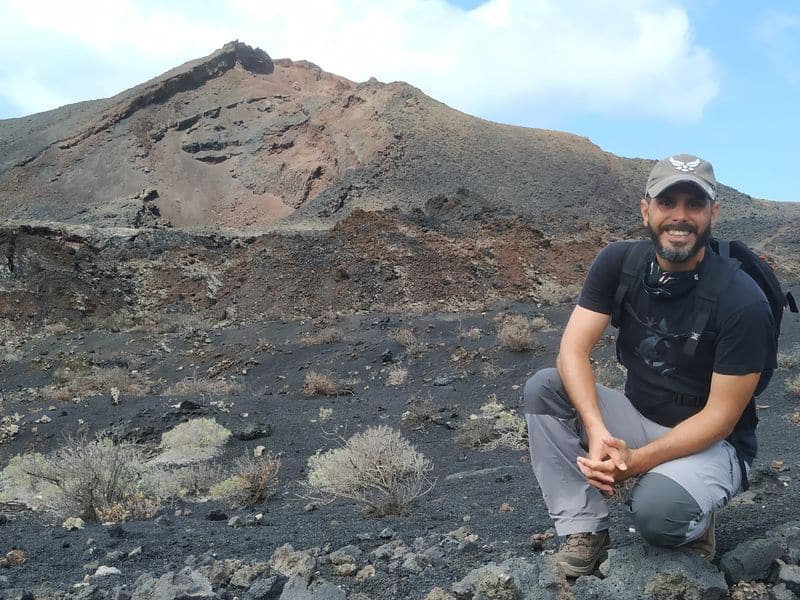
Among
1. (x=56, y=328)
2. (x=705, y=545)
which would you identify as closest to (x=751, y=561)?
(x=705, y=545)

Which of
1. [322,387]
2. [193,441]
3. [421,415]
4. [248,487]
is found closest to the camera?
[248,487]

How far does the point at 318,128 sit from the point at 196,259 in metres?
24.4

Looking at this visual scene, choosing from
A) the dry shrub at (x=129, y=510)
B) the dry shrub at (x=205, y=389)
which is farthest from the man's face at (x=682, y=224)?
the dry shrub at (x=205, y=389)

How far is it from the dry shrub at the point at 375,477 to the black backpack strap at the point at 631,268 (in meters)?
2.16

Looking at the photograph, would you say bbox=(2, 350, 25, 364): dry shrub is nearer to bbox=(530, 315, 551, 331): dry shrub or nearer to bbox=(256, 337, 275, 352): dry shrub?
bbox=(256, 337, 275, 352): dry shrub

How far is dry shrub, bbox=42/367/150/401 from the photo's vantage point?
11.9 metres

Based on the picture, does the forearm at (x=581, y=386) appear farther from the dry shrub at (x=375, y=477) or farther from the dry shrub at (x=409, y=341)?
the dry shrub at (x=409, y=341)

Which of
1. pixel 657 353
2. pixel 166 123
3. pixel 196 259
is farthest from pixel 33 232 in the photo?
pixel 166 123

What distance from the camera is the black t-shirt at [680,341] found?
2436 mm

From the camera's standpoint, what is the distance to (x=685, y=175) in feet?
8.39

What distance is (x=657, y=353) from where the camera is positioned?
268 cm

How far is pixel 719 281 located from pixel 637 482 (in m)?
0.79

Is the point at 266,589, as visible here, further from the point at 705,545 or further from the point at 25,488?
the point at 25,488

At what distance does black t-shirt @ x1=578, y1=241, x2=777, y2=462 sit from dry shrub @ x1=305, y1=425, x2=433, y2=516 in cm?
194
